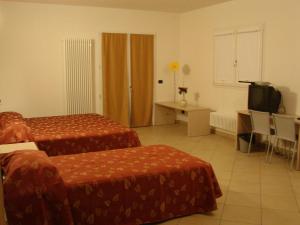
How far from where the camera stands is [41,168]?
2516 mm

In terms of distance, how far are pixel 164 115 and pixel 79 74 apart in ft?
7.30

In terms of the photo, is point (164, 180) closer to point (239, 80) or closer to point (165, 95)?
point (239, 80)

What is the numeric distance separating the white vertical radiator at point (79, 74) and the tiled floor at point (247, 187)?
1.67 metres

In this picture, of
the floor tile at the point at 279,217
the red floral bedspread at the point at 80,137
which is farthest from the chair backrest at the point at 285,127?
the red floral bedspread at the point at 80,137

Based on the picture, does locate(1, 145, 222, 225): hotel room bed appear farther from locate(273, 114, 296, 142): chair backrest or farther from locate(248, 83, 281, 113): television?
locate(248, 83, 281, 113): television

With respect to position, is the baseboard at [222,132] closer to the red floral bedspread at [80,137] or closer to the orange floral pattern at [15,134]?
the red floral bedspread at [80,137]

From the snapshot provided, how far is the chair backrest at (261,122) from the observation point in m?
4.79

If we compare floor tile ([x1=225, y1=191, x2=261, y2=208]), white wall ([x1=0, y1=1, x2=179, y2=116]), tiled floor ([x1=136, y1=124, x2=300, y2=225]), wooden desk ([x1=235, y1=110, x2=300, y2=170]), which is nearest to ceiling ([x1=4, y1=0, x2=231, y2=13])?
white wall ([x1=0, y1=1, x2=179, y2=116])

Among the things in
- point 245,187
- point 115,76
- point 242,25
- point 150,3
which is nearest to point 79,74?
point 115,76

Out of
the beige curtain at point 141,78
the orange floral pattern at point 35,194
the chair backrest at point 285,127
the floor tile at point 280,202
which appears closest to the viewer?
the orange floral pattern at point 35,194

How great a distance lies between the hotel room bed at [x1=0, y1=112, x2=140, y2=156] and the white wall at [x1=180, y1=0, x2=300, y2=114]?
8.10 ft

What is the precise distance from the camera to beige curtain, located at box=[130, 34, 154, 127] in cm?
728

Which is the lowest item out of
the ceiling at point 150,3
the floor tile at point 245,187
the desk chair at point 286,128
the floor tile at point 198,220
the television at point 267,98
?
the floor tile at point 198,220

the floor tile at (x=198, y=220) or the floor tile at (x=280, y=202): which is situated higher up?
the floor tile at (x=280, y=202)
